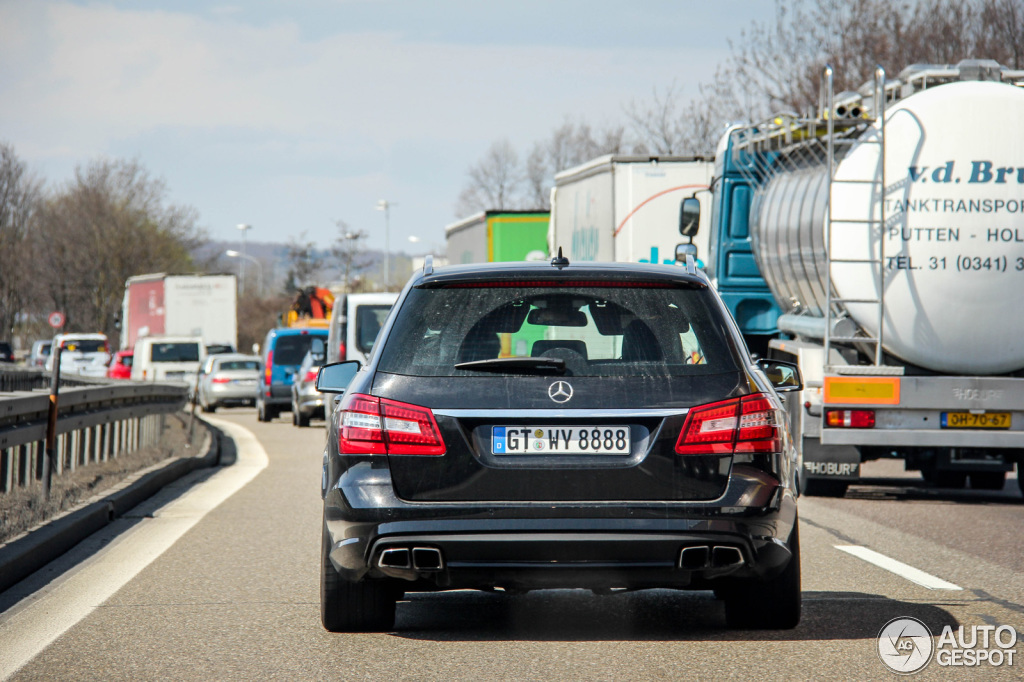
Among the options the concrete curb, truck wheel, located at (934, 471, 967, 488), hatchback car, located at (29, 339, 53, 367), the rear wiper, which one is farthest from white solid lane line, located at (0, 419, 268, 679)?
hatchback car, located at (29, 339, 53, 367)

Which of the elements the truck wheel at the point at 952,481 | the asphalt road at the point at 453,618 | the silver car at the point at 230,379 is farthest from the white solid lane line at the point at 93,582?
the silver car at the point at 230,379

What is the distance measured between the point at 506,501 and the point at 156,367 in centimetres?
3191

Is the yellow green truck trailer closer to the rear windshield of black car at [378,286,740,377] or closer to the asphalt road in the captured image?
the asphalt road

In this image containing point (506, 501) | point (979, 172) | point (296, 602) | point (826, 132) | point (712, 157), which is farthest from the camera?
point (712, 157)

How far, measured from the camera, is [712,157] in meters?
20.2

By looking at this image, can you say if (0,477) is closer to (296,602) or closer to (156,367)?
(296,602)

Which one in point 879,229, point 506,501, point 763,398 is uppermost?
point 879,229

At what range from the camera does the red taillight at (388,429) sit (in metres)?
5.41

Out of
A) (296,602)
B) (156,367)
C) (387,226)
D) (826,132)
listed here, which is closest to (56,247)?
(387,226)

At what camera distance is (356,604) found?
6.05 meters

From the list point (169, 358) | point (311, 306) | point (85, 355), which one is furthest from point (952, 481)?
point (85, 355)

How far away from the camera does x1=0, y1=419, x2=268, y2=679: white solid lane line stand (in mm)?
6074

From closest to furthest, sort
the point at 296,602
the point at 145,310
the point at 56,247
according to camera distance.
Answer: the point at 296,602
the point at 145,310
the point at 56,247

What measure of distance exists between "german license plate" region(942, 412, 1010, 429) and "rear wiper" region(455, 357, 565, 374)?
691 cm
